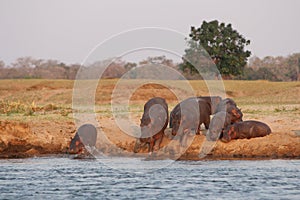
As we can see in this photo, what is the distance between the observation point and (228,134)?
2027 centimetres

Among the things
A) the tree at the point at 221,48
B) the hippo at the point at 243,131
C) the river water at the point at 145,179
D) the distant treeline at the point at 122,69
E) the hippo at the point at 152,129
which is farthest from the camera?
the distant treeline at the point at 122,69

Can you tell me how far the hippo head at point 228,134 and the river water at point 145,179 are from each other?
1.50m

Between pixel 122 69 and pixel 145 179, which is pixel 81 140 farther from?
pixel 122 69

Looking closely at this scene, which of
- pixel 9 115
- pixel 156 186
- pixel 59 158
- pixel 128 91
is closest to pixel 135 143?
pixel 59 158

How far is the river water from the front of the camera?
14.4 metres

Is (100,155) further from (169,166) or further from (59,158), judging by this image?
(169,166)

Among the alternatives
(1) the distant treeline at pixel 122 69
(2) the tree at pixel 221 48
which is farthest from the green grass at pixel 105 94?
(1) the distant treeline at pixel 122 69

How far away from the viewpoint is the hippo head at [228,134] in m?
20.2

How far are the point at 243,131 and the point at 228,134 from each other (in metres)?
0.45

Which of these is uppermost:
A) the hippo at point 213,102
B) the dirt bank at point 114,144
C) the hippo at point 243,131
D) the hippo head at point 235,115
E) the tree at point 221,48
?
the tree at point 221,48

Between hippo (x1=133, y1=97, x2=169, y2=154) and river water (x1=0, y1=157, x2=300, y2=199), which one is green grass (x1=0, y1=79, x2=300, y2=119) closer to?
hippo (x1=133, y1=97, x2=169, y2=154)

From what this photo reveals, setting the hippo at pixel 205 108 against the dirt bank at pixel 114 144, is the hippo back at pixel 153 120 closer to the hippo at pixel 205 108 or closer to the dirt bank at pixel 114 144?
the hippo at pixel 205 108

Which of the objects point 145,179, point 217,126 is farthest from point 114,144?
point 145,179

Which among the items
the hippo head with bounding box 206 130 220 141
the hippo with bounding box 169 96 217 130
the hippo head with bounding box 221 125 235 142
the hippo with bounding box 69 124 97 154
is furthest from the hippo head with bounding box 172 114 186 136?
the hippo with bounding box 69 124 97 154
